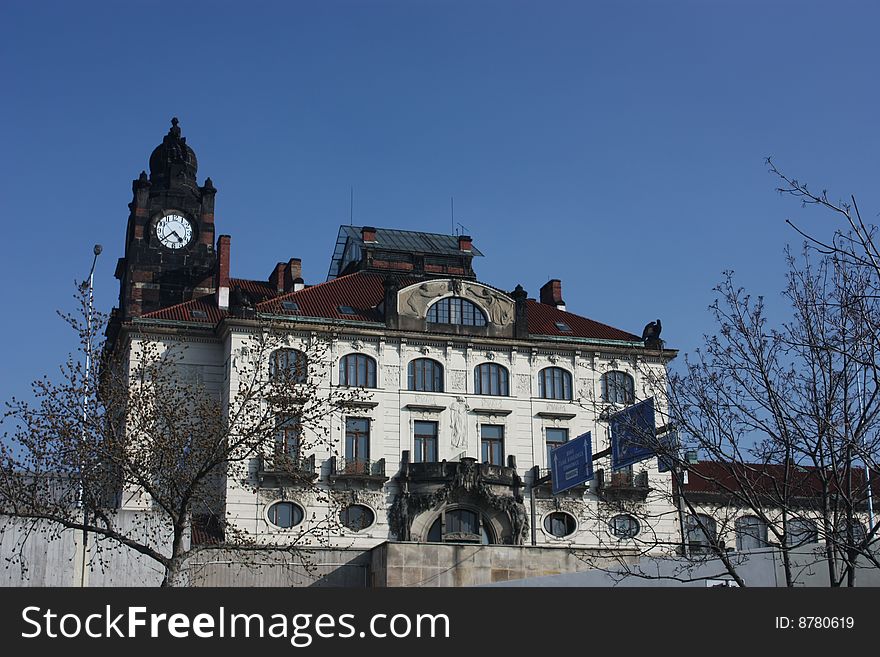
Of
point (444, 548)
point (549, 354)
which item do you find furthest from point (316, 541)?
point (549, 354)

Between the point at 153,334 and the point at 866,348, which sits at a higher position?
the point at 153,334

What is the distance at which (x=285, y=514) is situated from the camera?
49.0 m

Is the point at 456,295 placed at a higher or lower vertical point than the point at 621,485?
higher

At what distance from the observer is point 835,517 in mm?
20906

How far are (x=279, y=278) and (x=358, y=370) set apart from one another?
11871 mm

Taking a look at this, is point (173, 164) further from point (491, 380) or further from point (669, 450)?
A: point (669, 450)

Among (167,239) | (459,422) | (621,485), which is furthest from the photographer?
(167,239)

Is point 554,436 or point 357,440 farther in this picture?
point 554,436

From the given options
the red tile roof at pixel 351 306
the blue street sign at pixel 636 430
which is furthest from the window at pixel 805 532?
the red tile roof at pixel 351 306

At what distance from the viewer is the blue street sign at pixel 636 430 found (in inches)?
963

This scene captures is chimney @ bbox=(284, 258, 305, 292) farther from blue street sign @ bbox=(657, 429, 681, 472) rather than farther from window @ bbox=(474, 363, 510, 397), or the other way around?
blue street sign @ bbox=(657, 429, 681, 472)

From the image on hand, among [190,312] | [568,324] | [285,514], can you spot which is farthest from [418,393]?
[190,312]
